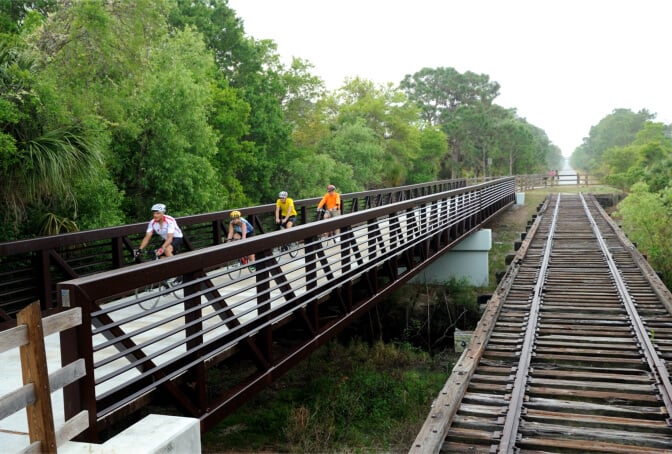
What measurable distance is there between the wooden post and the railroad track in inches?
138

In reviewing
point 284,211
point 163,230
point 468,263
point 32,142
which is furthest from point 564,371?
point 468,263

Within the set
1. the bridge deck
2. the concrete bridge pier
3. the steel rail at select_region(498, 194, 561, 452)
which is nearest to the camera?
the bridge deck

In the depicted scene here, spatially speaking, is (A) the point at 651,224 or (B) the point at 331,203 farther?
(A) the point at 651,224

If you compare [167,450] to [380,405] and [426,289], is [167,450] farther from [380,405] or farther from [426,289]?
[426,289]

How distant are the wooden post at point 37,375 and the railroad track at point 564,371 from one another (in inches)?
138

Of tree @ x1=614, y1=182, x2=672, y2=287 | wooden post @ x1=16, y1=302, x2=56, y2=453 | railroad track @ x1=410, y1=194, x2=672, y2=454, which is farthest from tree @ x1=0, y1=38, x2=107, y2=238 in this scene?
tree @ x1=614, y1=182, x2=672, y2=287

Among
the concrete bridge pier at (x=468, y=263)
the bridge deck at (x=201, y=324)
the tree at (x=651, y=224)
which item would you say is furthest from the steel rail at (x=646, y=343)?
the tree at (x=651, y=224)

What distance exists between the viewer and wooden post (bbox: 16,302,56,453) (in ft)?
10.2

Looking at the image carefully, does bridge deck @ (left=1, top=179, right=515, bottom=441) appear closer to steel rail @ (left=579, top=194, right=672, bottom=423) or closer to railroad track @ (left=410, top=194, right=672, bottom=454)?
railroad track @ (left=410, top=194, right=672, bottom=454)

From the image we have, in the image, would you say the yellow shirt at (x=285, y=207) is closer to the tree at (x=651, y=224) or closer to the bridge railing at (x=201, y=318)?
the bridge railing at (x=201, y=318)

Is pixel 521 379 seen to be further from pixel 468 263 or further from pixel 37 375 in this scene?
pixel 468 263

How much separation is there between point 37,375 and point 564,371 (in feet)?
22.6

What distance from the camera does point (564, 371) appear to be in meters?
8.15

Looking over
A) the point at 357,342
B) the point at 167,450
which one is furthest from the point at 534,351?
the point at 357,342
